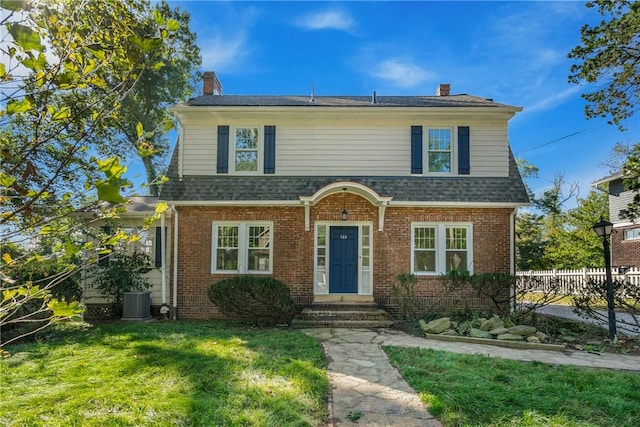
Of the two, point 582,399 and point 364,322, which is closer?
point 582,399

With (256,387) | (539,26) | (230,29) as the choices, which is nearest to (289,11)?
(230,29)

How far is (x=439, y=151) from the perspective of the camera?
10.5 m

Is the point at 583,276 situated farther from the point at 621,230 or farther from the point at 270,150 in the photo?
the point at 270,150

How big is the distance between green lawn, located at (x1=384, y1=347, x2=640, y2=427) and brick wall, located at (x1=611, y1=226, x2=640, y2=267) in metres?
18.1

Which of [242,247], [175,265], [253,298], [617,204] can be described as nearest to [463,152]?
[242,247]

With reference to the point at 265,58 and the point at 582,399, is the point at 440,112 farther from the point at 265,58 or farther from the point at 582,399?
the point at 582,399

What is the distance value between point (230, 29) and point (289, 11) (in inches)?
60.7

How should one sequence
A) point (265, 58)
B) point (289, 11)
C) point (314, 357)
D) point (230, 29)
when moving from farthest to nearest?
1. point (265, 58)
2. point (230, 29)
3. point (289, 11)
4. point (314, 357)

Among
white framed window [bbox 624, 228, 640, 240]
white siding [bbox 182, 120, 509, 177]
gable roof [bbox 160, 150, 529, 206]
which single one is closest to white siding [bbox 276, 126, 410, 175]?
white siding [bbox 182, 120, 509, 177]

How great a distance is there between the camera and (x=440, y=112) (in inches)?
404

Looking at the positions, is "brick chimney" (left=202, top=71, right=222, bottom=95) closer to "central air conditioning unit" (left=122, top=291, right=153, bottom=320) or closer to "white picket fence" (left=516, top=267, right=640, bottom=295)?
"central air conditioning unit" (left=122, top=291, right=153, bottom=320)

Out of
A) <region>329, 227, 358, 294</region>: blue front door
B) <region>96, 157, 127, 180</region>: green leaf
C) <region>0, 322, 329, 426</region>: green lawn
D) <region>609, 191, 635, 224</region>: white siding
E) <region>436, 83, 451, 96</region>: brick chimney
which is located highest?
<region>436, 83, 451, 96</region>: brick chimney

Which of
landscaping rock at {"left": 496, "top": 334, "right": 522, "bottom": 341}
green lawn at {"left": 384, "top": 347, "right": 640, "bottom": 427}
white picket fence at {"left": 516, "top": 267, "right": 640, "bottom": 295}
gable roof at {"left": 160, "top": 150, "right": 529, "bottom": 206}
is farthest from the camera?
white picket fence at {"left": 516, "top": 267, "right": 640, "bottom": 295}

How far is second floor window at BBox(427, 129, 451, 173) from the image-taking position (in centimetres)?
1054
